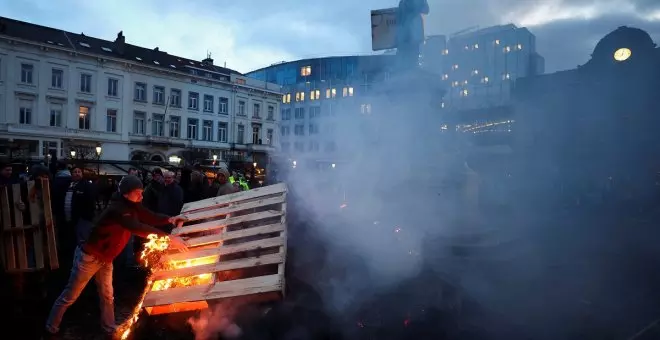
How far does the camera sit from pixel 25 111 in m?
23.1

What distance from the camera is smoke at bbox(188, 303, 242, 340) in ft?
10.4

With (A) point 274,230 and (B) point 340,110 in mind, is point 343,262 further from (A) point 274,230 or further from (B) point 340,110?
(B) point 340,110

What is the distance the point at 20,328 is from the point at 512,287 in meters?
5.68

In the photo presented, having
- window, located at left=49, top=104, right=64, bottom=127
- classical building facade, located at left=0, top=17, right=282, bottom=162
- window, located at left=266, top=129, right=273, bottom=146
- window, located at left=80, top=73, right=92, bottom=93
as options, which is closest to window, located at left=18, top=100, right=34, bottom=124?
classical building facade, located at left=0, top=17, right=282, bottom=162

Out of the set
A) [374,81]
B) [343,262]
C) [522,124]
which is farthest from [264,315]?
[522,124]

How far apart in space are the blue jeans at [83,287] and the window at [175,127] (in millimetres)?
28072

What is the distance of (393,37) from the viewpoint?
7.59 meters

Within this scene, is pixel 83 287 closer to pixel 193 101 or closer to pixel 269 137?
pixel 193 101

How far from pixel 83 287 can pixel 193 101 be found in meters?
29.2

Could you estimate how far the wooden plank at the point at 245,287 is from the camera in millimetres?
2852

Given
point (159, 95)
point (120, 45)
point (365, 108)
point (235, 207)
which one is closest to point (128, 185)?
point (235, 207)

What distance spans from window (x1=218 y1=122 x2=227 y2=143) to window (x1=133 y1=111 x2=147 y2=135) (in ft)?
19.6

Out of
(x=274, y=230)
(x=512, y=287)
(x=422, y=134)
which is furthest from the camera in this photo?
(x=422, y=134)

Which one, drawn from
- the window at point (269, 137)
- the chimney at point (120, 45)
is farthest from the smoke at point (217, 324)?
the window at point (269, 137)
